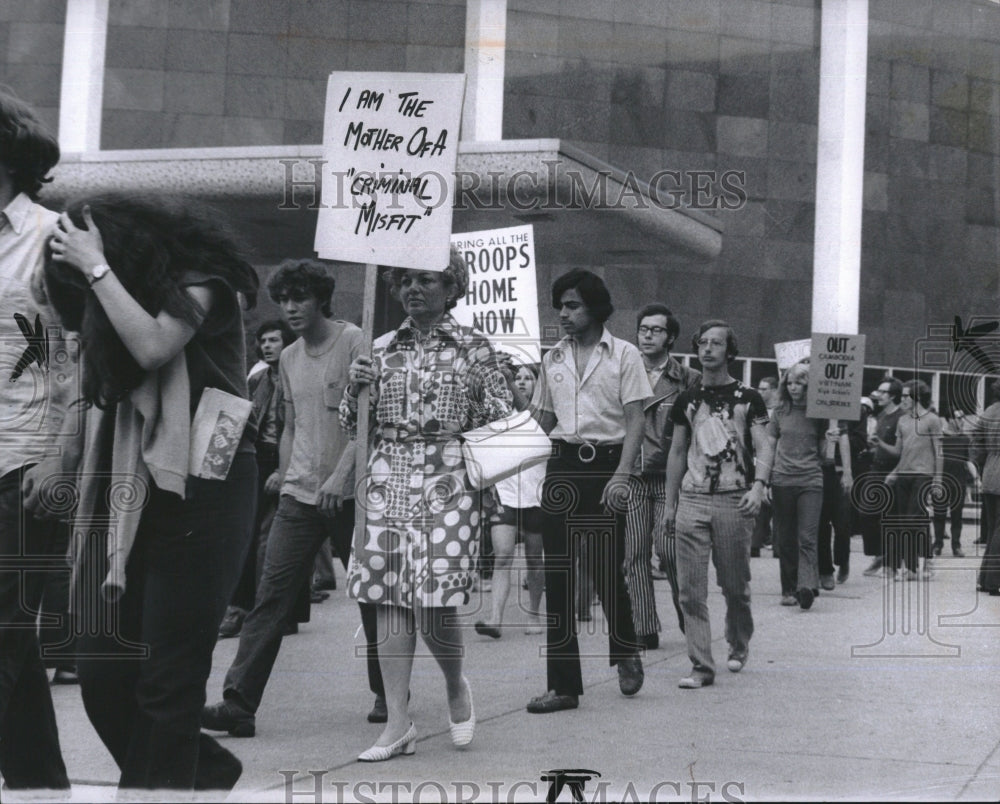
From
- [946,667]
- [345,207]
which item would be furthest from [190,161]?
[946,667]

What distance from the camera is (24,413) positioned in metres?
4.15

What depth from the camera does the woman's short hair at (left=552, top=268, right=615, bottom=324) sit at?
23.7 ft

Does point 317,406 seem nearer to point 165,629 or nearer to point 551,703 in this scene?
point 551,703

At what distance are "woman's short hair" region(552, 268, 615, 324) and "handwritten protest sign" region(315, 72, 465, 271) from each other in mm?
1206

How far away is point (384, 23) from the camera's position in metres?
22.2

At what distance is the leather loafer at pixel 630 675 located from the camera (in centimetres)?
707

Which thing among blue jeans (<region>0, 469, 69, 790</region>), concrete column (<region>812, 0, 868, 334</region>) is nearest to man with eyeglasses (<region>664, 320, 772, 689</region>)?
blue jeans (<region>0, 469, 69, 790</region>)

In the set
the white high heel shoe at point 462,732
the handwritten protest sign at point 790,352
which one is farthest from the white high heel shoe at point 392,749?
the handwritten protest sign at point 790,352

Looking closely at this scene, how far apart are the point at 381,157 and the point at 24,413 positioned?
2.47m

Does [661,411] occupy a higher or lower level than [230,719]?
higher

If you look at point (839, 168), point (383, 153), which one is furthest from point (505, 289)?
A: point (839, 168)

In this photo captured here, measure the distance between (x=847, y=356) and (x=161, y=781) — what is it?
9370 millimetres

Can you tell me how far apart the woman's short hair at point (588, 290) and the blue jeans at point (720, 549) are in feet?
4.08

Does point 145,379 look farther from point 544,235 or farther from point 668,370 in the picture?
point 544,235
